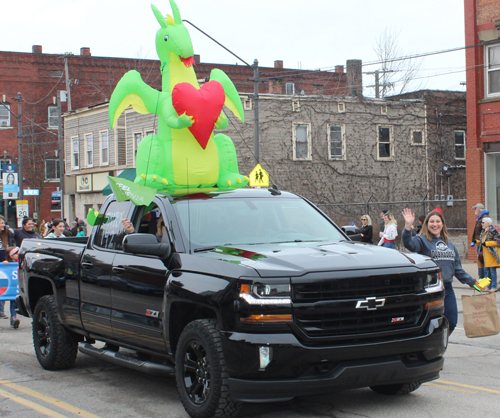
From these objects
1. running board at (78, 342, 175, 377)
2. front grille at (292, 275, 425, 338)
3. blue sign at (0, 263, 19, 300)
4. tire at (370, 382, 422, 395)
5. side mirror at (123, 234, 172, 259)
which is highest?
side mirror at (123, 234, 172, 259)

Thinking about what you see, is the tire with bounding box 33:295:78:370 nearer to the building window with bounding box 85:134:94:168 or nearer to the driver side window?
the driver side window

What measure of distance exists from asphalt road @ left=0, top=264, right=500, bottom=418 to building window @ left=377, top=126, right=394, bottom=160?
28598 mm

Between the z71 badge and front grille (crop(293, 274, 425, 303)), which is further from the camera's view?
the z71 badge

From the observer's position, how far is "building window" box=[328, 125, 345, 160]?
35.2m

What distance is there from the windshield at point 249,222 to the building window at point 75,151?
38410 millimetres

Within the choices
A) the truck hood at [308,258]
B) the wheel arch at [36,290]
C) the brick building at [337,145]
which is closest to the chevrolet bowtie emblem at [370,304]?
the truck hood at [308,258]

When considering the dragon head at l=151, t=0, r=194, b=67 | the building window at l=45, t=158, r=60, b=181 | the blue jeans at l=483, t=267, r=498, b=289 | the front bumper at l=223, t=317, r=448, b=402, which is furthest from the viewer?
the building window at l=45, t=158, r=60, b=181

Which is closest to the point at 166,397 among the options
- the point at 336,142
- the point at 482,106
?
the point at 482,106

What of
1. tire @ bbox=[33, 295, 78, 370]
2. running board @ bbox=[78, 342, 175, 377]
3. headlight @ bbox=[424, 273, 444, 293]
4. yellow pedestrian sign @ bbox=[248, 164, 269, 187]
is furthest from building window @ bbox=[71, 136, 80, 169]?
headlight @ bbox=[424, 273, 444, 293]

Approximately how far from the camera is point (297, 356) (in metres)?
4.94

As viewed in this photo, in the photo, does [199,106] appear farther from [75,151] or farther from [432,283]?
[75,151]

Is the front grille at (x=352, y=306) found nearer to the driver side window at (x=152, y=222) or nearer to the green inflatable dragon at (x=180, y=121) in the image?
the driver side window at (x=152, y=222)

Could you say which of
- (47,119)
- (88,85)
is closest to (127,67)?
(88,85)

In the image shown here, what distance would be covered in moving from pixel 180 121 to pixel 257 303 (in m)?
5.85
